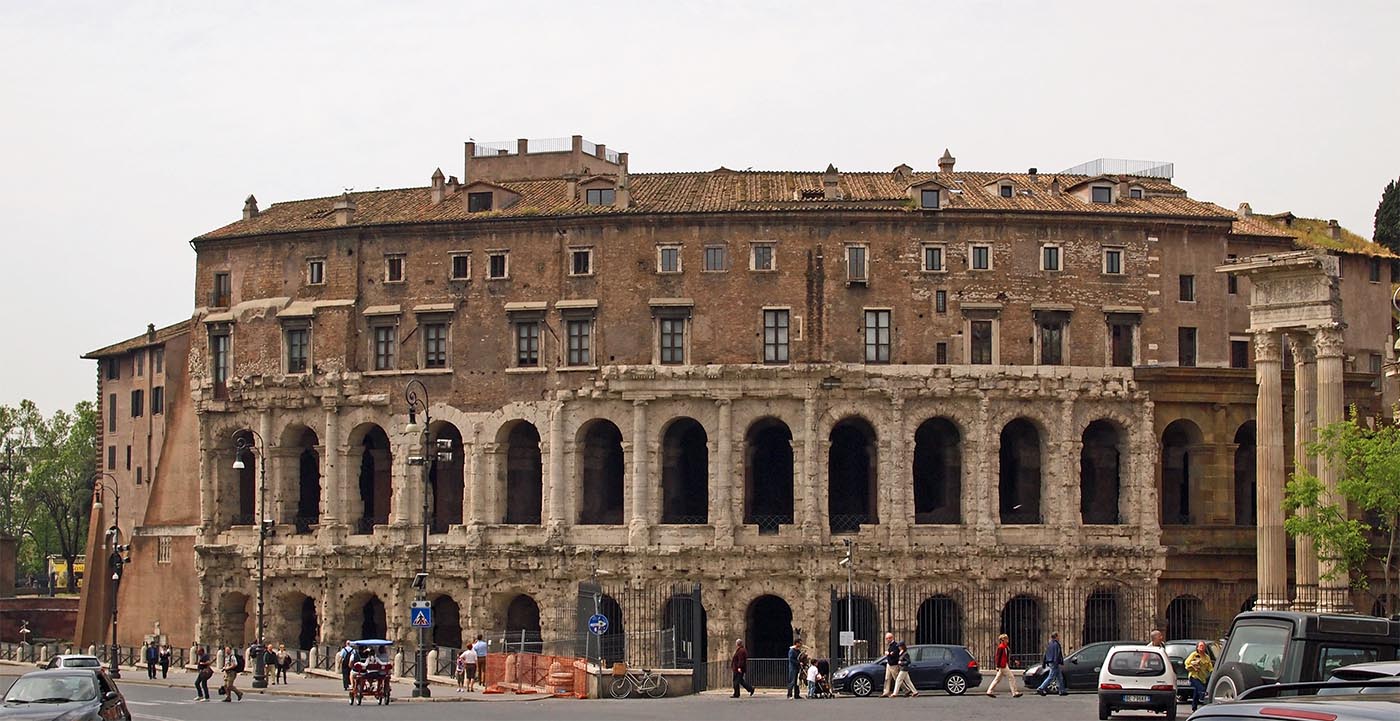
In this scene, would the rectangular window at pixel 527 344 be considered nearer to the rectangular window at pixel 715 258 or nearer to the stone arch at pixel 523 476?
the stone arch at pixel 523 476

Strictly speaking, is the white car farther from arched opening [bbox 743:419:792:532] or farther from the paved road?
arched opening [bbox 743:419:792:532]

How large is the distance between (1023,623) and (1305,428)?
477 inches

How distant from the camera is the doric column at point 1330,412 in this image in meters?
51.5

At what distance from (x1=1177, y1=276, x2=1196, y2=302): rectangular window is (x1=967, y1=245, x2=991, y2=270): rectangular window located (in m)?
6.27

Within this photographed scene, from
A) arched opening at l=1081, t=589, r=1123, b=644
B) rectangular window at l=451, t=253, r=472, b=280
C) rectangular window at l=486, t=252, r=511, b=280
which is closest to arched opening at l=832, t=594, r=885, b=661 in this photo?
arched opening at l=1081, t=589, r=1123, b=644

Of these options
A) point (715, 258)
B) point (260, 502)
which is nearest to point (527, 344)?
point (715, 258)

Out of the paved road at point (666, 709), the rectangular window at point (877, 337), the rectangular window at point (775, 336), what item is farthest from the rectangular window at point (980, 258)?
the paved road at point (666, 709)

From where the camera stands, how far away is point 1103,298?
6159 centimetres

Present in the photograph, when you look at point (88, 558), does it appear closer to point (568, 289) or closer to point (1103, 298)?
point (568, 289)

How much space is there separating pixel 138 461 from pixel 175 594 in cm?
959

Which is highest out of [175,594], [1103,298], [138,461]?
[1103,298]

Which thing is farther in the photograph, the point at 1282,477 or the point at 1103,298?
the point at 1103,298

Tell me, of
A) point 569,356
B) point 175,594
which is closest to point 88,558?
point 175,594

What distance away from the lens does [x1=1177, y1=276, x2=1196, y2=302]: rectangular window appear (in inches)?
2441
